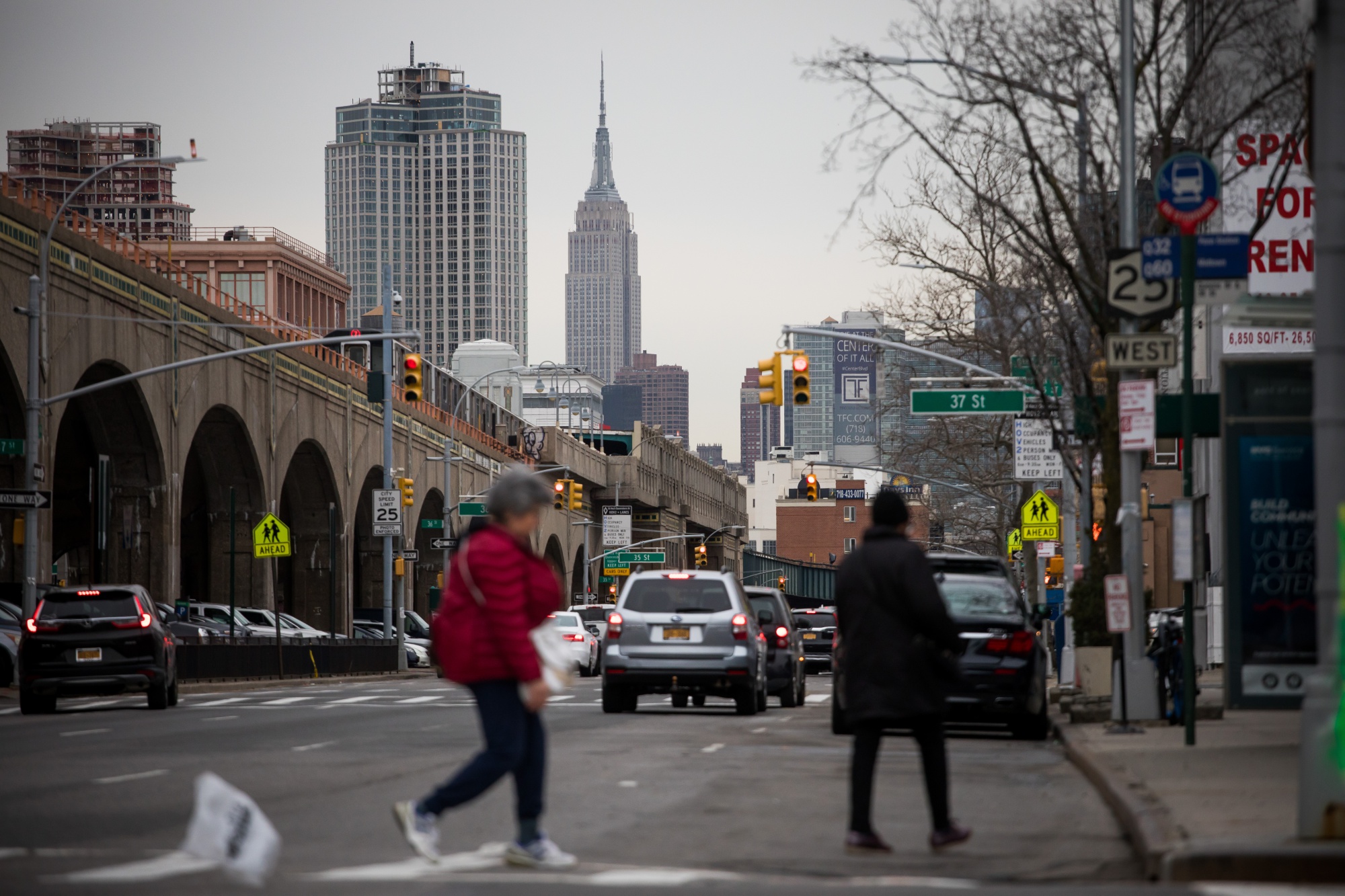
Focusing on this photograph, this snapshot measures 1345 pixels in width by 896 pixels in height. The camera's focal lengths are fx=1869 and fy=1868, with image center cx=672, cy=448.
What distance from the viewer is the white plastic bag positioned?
25.6 feet

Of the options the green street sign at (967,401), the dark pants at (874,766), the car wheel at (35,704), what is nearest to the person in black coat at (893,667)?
the dark pants at (874,766)

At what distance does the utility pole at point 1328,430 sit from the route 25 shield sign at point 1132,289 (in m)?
8.82

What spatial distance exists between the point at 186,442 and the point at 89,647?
27123mm

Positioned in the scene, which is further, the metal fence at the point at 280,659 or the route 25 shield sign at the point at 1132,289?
the metal fence at the point at 280,659

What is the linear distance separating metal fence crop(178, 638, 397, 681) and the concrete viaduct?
4.24m

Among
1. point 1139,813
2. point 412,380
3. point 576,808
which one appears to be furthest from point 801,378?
point 1139,813

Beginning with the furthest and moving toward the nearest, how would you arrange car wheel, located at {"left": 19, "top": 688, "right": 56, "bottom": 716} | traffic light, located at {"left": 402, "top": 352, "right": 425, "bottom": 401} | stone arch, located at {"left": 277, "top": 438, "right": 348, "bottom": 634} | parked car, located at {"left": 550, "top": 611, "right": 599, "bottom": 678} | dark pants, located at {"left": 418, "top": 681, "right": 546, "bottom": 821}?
stone arch, located at {"left": 277, "top": 438, "right": 348, "bottom": 634}
parked car, located at {"left": 550, "top": 611, "right": 599, "bottom": 678}
traffic light, located at {"left": 402, "top": 352, "right": 425, "bottom": 401}
car wheel, located at {"left": 19, "top": 688, "right": 56, "bottom": 716}
dark pants, located at {"left": 418, "top": 681, "right": 546, "bottom": 821}

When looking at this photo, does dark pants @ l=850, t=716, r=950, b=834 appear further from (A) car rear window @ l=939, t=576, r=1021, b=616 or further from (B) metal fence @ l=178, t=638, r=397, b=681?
(B) metal fence @ l=178, t=638, r=397, b=681

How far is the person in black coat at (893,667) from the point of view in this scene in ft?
31.3

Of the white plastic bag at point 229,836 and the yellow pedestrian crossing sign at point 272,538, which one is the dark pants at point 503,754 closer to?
the white plastic bag at point 229,836

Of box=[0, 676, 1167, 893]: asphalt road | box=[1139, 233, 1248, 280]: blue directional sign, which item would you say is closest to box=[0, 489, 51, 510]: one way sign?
box=[0, 676, 1167, 893]: asphalt road

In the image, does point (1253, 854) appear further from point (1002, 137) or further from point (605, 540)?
Answer: point (605, 540)

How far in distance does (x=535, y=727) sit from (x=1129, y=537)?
1105 centimetres

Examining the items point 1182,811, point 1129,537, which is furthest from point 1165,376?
point 1182,811
